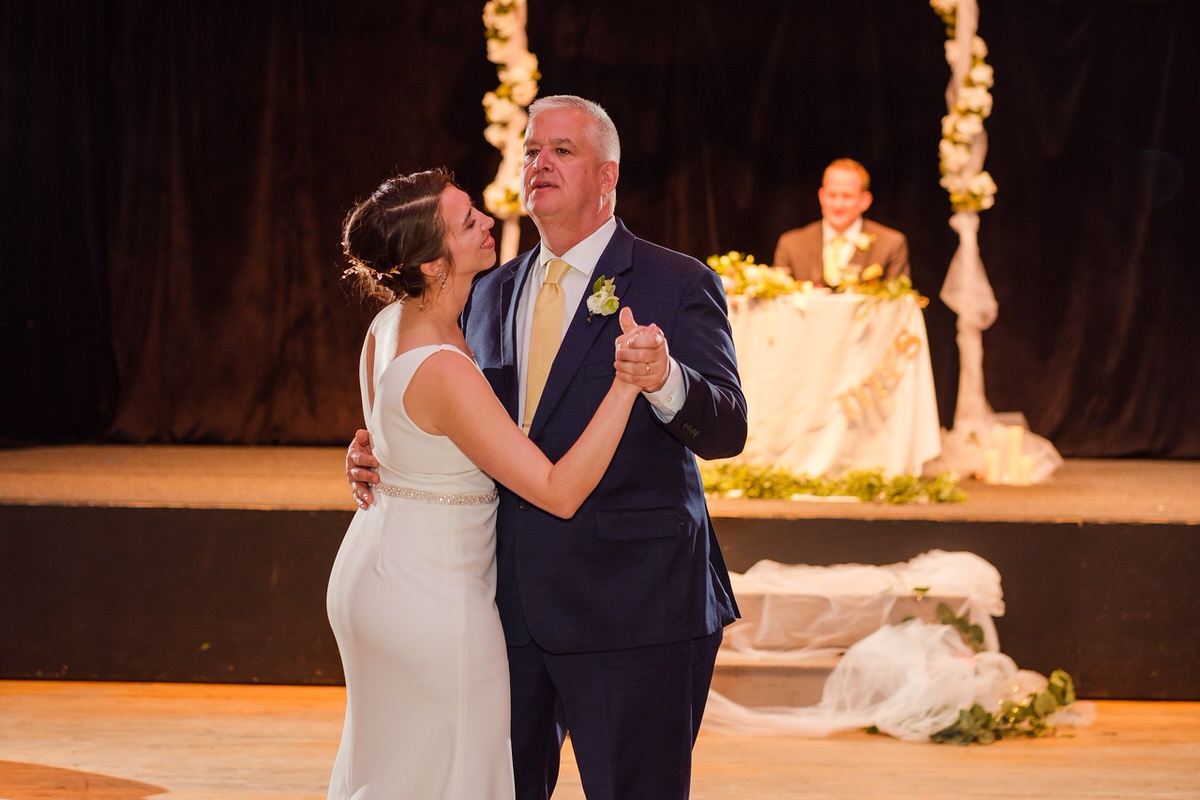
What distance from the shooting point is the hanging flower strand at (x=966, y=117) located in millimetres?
6273

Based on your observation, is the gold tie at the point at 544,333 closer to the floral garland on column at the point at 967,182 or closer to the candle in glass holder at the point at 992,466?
the candle in glass holder at the point at 992,466

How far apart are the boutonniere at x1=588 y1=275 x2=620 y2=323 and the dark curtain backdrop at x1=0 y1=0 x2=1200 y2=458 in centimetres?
572

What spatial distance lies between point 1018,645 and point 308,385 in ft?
16.0

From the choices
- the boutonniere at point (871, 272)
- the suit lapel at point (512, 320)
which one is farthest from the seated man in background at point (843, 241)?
the suit lapel at point (512, 320)

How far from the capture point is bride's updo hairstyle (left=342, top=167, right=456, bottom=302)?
217cm

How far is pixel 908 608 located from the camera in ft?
13.6

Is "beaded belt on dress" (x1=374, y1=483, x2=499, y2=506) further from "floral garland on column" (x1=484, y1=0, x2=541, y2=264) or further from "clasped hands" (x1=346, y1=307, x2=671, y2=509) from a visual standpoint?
"floral garland on column" (x1=484, y1=0, x2=541, y2=264)

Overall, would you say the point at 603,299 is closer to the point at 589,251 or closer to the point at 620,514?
the point at 589,251

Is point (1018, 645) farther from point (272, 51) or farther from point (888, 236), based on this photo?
point (272, 51)

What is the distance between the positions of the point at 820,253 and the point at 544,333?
14.1 ft

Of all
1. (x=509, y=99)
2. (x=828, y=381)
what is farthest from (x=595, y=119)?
(x=509, y=99)

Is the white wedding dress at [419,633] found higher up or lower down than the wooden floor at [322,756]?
higher up

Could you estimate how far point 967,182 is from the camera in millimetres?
6426

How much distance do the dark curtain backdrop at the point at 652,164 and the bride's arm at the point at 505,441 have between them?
5.87 meters
